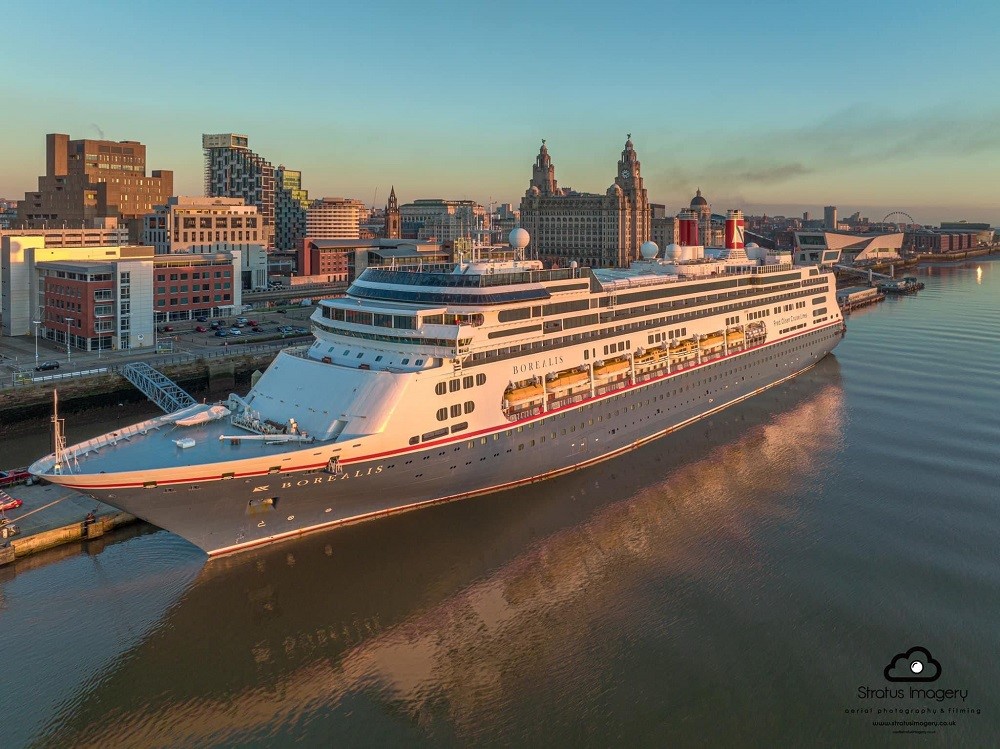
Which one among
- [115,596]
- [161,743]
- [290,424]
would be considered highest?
[290,424]

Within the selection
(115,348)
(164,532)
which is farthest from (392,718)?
(115,348)

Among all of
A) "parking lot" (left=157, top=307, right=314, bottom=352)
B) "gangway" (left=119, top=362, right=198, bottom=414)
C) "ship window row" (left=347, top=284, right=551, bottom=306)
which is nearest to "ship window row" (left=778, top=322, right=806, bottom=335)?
"ship window row" (left=347, top=284, right=551, bottom=306)

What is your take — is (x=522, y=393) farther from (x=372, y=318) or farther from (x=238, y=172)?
(x=238, y=172)

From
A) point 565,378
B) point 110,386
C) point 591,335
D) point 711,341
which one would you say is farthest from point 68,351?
point 711,341

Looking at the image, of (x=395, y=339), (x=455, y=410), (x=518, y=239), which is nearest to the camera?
(x=455, y=410)

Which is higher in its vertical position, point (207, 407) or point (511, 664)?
point (207, 407)

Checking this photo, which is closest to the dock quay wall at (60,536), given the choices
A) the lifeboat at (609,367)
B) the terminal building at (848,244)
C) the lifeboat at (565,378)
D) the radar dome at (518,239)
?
the lifeboat at (565,378)

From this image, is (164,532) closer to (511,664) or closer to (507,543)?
(507,543)
